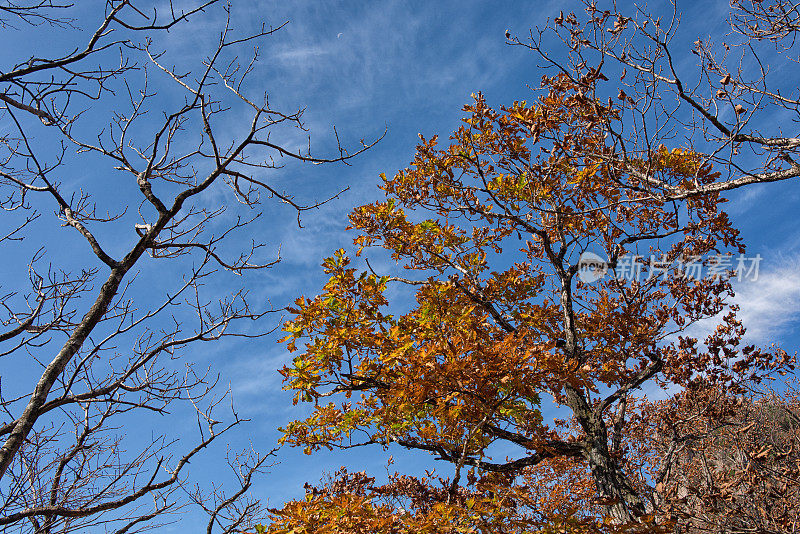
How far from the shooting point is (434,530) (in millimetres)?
3955

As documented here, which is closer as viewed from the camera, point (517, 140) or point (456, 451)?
point (456, 451)

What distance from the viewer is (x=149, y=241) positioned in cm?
421

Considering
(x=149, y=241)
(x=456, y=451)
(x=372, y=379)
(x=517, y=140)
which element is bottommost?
(x=456, y=451)

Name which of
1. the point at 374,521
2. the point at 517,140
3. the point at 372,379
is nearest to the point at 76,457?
the point at 372,379

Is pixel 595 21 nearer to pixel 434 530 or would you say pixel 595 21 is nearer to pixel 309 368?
pixel 309 368

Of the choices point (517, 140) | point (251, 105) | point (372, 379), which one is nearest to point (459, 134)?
point (517, 140)

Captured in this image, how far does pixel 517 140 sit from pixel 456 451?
13.1 ft

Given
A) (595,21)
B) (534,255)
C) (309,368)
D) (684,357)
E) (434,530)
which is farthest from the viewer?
(534,255)

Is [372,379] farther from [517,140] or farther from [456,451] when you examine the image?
[517,140]

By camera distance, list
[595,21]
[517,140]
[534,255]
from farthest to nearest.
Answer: [534,255]
[517,140]
[595,21]

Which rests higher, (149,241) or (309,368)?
(149,241)

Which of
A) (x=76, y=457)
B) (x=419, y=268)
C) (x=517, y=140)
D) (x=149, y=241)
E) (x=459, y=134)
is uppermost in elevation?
(x=459, y=134)

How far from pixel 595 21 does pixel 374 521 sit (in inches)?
200

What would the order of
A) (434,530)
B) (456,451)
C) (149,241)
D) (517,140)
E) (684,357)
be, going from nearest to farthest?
1. (434,530)
2. (149,241)
3. (456,451)
4. (517,140)
5. (684,357)
